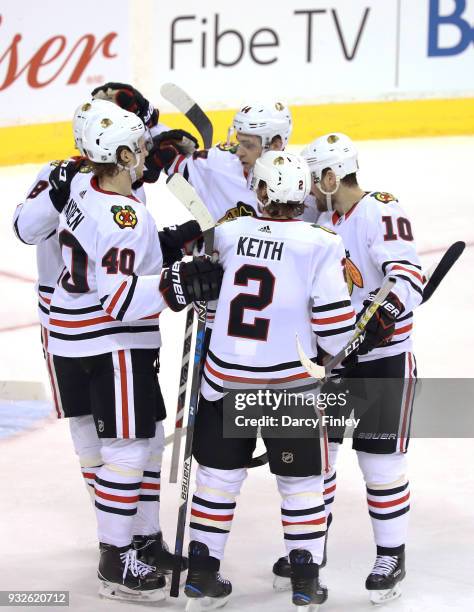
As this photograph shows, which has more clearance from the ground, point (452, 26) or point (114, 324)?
point (452, 26)

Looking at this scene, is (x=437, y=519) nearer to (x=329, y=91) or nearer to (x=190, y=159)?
(x=190, y=159)

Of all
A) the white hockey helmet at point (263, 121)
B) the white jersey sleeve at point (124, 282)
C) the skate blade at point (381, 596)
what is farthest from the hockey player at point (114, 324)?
the skate blade at point (381, 596)

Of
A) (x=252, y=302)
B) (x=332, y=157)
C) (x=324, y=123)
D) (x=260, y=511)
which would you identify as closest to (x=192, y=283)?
(x=252, y=302)

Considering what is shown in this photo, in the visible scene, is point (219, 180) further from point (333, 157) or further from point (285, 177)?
point (285, 177)

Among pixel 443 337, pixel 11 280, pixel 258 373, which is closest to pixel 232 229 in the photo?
pixel 258 373

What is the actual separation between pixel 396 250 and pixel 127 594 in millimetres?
1124

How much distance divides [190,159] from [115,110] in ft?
2.06

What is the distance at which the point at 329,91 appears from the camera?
791 cm

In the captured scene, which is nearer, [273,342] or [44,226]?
[273,342]

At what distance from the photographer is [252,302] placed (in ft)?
9.91

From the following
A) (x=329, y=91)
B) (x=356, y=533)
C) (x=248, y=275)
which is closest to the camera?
(x=248, y=275)

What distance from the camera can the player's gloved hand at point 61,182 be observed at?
3289 millimetres

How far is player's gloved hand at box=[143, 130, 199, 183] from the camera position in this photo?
12.3 ft

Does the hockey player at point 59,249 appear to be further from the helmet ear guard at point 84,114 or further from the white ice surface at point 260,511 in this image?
the white ice surface at point 260,511
